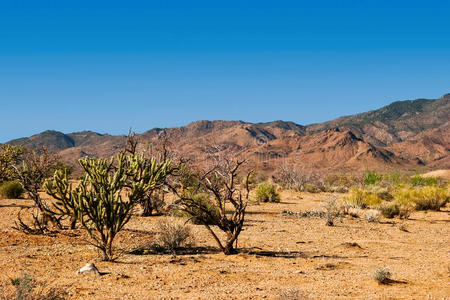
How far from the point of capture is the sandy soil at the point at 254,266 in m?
7.54

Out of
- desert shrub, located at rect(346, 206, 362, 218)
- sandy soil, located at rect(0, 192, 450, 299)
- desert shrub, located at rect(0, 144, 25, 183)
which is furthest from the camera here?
desert shrub, located at rect(0, 144, 25, 183)

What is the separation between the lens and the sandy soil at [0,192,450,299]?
24.7 feet

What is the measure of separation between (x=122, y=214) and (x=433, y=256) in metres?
7.88

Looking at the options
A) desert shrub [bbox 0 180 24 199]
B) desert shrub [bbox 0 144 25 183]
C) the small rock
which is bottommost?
the small rock

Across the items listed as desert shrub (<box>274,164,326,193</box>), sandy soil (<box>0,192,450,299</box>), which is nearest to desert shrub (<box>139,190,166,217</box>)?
sandy soil (<box>0,192,450,299</box>)

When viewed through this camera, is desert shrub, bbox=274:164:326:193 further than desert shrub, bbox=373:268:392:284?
Yes

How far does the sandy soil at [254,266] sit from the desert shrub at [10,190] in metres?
11.6

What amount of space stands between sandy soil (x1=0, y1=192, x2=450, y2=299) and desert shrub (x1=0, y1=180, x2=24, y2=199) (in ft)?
38.1

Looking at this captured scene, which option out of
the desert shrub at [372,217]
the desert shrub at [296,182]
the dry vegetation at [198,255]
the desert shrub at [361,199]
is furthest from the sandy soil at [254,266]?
the desert shrub at [296,182]

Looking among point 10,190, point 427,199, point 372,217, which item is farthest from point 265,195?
point 10,190

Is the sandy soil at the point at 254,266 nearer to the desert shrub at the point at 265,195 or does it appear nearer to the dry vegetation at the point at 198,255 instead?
the dry vegetation at the point at 198,255

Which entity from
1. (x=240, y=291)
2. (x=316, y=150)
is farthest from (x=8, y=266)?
(x=316, y=150)

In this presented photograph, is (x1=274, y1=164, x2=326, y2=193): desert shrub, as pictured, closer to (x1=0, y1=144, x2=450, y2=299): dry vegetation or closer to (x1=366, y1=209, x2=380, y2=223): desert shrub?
(x1=366, y1=209, x2=380, y2=223): desert shrub

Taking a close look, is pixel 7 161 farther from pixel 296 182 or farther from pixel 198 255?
pixel 296 182
